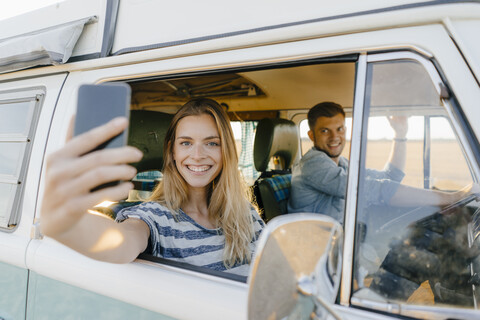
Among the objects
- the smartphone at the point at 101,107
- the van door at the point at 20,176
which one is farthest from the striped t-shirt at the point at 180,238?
the smartphone at the point at 101,107

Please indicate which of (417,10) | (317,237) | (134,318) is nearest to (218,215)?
(134,318)

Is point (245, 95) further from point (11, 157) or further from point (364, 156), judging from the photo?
point (364, 156)

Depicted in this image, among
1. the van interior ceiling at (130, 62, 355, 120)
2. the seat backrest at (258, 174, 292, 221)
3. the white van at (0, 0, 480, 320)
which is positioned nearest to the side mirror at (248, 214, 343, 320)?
the white van at (0, 0, 480, 320)

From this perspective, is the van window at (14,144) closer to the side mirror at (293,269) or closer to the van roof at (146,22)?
the van roof at (146,22)

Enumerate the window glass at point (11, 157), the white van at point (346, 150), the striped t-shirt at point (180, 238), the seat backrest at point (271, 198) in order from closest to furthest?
the white van at point (346, 150) → the striped t-shirt at point (180, 238) → the window glass at point (11, 157) → the seat backrest at point (271, 198)

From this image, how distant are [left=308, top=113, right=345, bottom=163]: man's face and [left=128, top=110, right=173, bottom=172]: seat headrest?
1258 millimetres

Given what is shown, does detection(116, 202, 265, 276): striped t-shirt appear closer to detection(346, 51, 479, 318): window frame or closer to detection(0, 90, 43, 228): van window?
detection(0, 90, 43, 228): van window

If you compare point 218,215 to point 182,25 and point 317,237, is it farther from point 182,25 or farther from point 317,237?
point 317,237

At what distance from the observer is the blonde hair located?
1.71 m

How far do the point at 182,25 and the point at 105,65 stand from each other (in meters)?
0.45

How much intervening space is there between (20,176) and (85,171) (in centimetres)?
133

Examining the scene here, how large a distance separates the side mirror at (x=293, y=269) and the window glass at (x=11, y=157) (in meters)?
1.56

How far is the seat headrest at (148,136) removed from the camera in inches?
80.2

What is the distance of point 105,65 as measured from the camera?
1570mm
